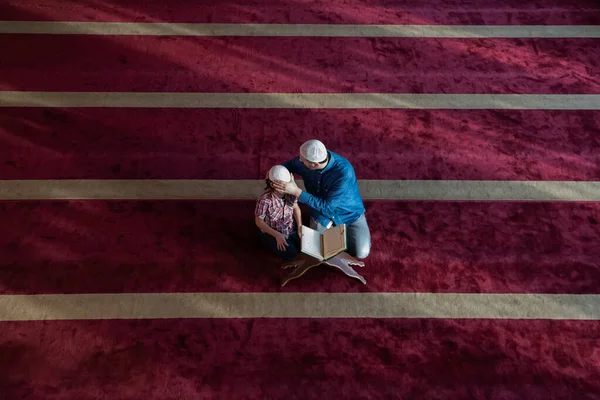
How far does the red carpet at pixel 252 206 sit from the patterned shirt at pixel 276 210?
451 millimetres

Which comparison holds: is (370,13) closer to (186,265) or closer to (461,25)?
(461,25)

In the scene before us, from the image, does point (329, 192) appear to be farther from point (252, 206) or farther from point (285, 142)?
point (285, 142)

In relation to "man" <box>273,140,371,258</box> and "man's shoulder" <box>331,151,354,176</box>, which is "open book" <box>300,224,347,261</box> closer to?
"man" <box>273,140,371,258</box>

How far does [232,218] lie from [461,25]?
3.04 m

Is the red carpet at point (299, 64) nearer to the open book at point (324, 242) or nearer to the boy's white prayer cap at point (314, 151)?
the boy's white prayer cap at point (314, 151)

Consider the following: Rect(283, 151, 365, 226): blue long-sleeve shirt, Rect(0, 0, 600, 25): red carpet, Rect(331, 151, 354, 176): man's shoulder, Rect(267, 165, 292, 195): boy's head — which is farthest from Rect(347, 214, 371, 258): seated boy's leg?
Rect(0, 0, 600, 25): red carpet

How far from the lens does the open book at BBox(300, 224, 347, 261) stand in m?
3.50

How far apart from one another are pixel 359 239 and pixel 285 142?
1168 mm

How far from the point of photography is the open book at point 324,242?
3500 millimetres

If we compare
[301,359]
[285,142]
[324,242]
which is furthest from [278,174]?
[285,142]

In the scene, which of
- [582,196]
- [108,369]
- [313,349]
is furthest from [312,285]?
[582,196]

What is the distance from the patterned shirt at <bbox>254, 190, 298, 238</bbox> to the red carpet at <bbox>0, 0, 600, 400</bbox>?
1.48 ft

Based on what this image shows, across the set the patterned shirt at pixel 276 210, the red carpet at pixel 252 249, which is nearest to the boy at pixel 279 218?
the patterned shirt at pixel 276 210

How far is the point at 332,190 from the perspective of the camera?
3566mm
